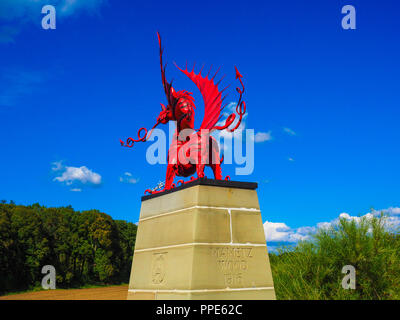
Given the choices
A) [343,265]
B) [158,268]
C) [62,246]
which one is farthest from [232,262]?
[62,246]

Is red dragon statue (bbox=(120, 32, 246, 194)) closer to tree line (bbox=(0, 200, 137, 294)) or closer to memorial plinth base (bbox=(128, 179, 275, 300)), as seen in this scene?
memorial plinth base (bbox=(128, 179, 275, 300))

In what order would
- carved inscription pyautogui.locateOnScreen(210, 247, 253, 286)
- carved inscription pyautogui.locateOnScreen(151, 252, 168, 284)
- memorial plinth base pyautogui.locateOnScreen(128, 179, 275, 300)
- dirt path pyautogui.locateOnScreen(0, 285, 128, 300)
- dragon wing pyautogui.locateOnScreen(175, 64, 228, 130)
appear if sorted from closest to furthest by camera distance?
memorial plinth base pyautogui.locateOnScreen(128, 179, 275, 300) → carved inscription pyautogui.locateOnScreen(210, 247, 253, 286) → carved inscription pyautogui.locateOnScreen(151, 252, 168, 284) → dragon wing pyautogui.locateOnScreen(175, 64, 228, 130) → dirt path pyautogui.locateOnScreen(0, 285, 128, 300)

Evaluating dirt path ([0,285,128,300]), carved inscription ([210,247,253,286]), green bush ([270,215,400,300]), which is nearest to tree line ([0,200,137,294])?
dirt path ([0,285,128,300])

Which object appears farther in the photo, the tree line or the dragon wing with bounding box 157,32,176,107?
the tree line

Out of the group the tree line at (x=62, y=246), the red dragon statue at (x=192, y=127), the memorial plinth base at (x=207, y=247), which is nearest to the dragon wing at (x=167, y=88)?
the red dragon statue at (x=192, y=127)

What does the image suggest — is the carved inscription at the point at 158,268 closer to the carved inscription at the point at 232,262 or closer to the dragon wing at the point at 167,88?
the carved inscription at the point at 232,262

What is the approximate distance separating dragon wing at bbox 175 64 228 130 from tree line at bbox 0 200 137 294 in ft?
86.7

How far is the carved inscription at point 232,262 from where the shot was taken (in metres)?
5.77

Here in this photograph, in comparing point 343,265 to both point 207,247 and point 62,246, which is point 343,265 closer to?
point 207,247

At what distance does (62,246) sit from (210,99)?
30.8m

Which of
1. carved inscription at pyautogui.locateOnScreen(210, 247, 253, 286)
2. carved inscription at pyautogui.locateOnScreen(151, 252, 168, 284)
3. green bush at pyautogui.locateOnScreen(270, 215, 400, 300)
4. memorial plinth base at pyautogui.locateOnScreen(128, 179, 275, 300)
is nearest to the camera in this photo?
memorial plinth base at pyautogui.locateOnScreen(128, 179, 275, 300)

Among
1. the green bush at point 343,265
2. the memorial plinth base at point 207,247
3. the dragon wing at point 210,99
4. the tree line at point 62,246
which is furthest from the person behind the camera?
the tree line at point 62,246

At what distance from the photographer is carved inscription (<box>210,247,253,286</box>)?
5773 mm
